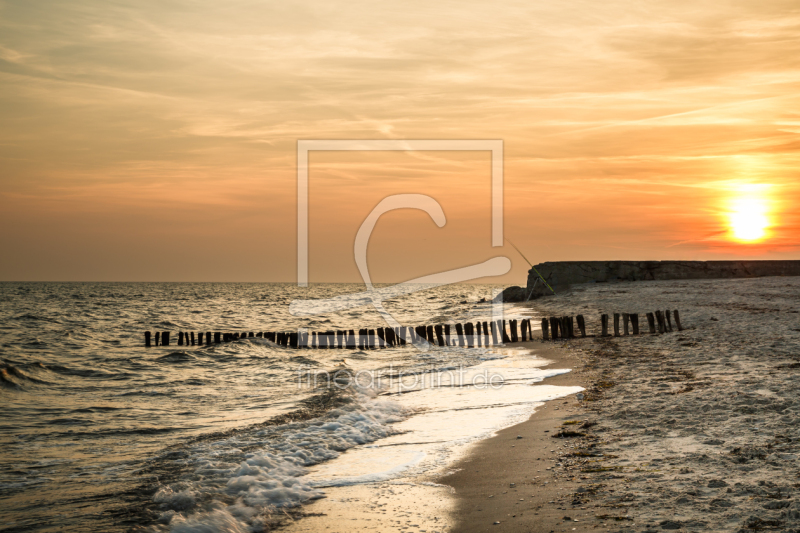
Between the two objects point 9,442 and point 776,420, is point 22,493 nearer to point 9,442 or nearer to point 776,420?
point 9,442

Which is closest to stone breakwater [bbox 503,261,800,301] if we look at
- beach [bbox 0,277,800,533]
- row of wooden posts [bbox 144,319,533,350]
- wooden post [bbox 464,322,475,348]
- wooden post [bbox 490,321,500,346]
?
wooden post [bbox 490,321,500,346]

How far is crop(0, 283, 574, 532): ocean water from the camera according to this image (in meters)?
5.38

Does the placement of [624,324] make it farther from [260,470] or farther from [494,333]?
[260,470]

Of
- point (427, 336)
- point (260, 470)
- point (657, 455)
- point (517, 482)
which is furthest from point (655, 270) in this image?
point (260, 470)

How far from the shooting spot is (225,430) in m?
8.56

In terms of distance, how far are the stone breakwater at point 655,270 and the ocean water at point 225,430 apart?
30579 millimetres

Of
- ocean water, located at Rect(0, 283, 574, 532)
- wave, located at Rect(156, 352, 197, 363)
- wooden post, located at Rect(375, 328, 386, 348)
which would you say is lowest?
wave, located at Rect(156, 352, 197, 363)

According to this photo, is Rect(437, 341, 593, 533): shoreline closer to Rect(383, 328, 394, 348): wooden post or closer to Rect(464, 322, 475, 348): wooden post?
Rect(464, 322, 475, 348): wooden post

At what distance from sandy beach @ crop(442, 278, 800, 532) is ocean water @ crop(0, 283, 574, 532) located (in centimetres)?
90

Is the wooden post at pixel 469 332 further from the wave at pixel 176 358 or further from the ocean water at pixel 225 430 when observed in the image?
the wave at pixel 176 358

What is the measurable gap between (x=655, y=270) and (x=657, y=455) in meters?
42.9

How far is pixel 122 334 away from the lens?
2992 centimetres

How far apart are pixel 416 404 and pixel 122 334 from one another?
83.1 feet

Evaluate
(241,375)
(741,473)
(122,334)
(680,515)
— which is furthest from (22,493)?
(122,334)
